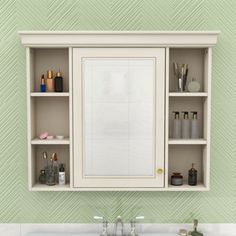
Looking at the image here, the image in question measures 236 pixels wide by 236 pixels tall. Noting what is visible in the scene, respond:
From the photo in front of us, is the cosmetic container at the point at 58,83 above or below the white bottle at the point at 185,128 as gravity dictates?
above

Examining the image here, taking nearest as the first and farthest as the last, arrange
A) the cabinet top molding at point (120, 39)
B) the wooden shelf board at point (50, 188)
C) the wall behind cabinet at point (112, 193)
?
the cabinet top molding at point (120, 39), the wooden shelf board at point (50, 188), the wall behind cabinet at point (112, 193)

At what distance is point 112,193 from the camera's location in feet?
8.80

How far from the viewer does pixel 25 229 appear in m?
2.69

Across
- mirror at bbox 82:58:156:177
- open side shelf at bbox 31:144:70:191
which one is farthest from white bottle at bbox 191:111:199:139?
open side shelf at bbox 31:144:70:191

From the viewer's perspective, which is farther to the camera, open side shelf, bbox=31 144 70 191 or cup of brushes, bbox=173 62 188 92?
open side shelf, bbox=31 144 70 191

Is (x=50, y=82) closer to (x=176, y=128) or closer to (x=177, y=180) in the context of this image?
(x=176, y=128)

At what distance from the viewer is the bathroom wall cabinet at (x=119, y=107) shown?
7.92ft

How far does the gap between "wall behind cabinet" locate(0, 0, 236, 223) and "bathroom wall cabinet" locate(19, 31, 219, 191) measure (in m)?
0.17

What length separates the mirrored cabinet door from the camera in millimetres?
2451

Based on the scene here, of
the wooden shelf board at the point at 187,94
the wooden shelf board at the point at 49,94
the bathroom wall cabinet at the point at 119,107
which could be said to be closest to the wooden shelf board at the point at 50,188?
the bathroom wall cabinet at the point at 119,107

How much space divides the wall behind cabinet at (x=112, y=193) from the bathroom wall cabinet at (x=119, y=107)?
0.17 meters

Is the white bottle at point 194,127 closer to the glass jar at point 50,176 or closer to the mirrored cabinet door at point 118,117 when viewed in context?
the mirrored cabinet door at point 118,117

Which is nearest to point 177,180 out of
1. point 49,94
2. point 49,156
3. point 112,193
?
point 112,193

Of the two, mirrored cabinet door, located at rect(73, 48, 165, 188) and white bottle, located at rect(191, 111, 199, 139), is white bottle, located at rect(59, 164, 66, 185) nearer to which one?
mirrored cabinet door, located at rect(73, 48, 165, 188)
